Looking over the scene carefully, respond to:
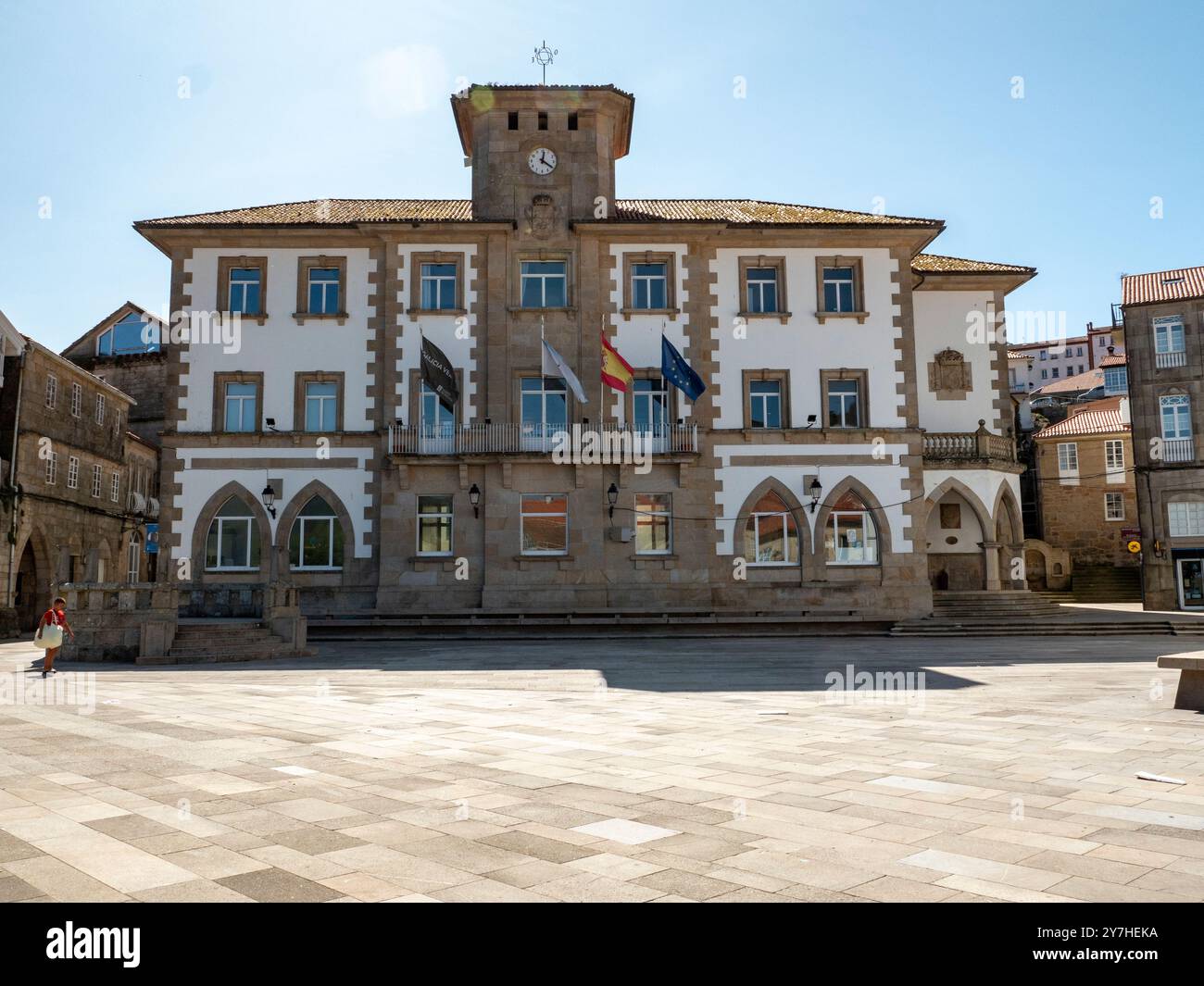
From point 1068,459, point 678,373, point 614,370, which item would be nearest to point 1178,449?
point 1068,459

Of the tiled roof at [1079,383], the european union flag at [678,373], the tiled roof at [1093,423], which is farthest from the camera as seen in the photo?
the tiled roof at [1079,383]

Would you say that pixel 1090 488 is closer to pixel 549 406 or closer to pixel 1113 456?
pixel 1113 456

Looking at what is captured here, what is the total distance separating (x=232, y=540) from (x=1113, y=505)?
43.5 metres

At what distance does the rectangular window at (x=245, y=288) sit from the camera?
31.4m

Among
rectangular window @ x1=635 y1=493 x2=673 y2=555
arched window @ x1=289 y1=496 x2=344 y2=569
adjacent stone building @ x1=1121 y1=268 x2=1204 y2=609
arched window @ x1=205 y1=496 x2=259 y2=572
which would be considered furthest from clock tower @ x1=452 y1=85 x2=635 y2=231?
adjacent stone building @ x1=1121 y1=268 x2=1204 y2=609

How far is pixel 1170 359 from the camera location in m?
40.2

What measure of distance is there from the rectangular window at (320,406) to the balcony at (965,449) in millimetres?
18949

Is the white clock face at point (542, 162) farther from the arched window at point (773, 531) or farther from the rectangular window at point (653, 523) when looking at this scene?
the arched window at point (773, 531)

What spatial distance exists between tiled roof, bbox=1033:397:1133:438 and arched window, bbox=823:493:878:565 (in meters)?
28.3

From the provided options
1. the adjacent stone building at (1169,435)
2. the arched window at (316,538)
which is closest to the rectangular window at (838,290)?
the adjacent stone building at (1169,435)

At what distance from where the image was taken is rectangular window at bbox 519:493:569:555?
3008 centimetres

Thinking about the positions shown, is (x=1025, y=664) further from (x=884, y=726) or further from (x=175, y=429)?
(x=175, y=429)

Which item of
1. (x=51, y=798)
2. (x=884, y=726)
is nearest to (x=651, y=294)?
(x=884, y=726)

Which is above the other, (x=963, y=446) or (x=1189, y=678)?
(x=963, y=446)
